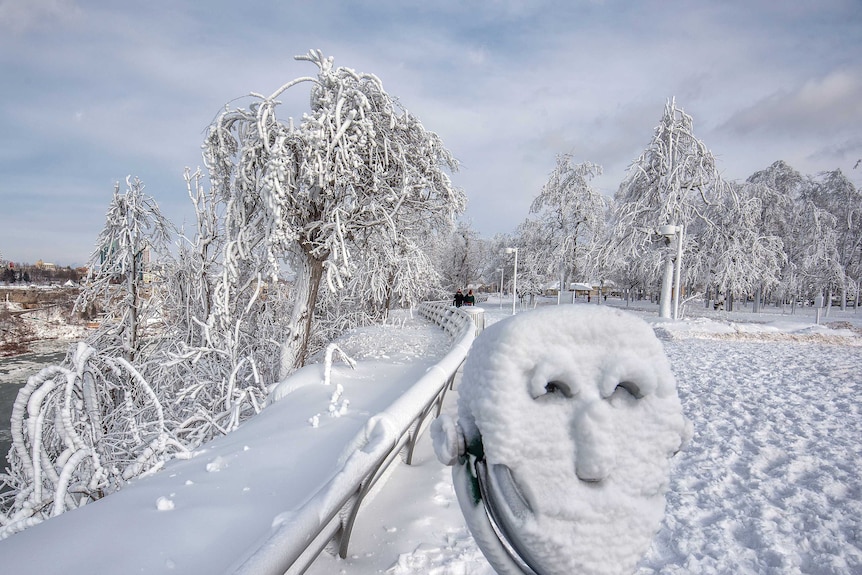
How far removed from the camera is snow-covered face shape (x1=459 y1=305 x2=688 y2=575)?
45.3 inches

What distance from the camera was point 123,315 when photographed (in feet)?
34.1

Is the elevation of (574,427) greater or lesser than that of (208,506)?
greater

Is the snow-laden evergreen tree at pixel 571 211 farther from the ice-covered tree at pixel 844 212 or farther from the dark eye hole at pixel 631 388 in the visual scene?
the dark eye hole at pixel 631 388

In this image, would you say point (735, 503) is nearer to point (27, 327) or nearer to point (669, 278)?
Result: point (669, 278)

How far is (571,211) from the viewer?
93.6 ft

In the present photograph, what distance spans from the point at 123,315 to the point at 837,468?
1307 centimetres

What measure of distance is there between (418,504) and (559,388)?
2.38 m

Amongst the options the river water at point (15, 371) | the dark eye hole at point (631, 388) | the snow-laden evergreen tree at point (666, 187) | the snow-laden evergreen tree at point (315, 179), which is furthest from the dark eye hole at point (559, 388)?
the snow-laden evergreen tree at point (666, 187)

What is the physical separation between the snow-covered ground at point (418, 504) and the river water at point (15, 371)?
1245 cm

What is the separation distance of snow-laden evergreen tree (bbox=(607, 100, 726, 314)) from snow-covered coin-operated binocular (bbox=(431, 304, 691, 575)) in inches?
805

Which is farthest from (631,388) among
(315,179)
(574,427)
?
(315,179)

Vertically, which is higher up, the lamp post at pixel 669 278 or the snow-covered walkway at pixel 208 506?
the lamp post at pixel 669 278

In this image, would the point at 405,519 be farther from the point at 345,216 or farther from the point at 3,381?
the point at 3,381

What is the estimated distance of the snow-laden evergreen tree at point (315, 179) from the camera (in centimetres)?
796
